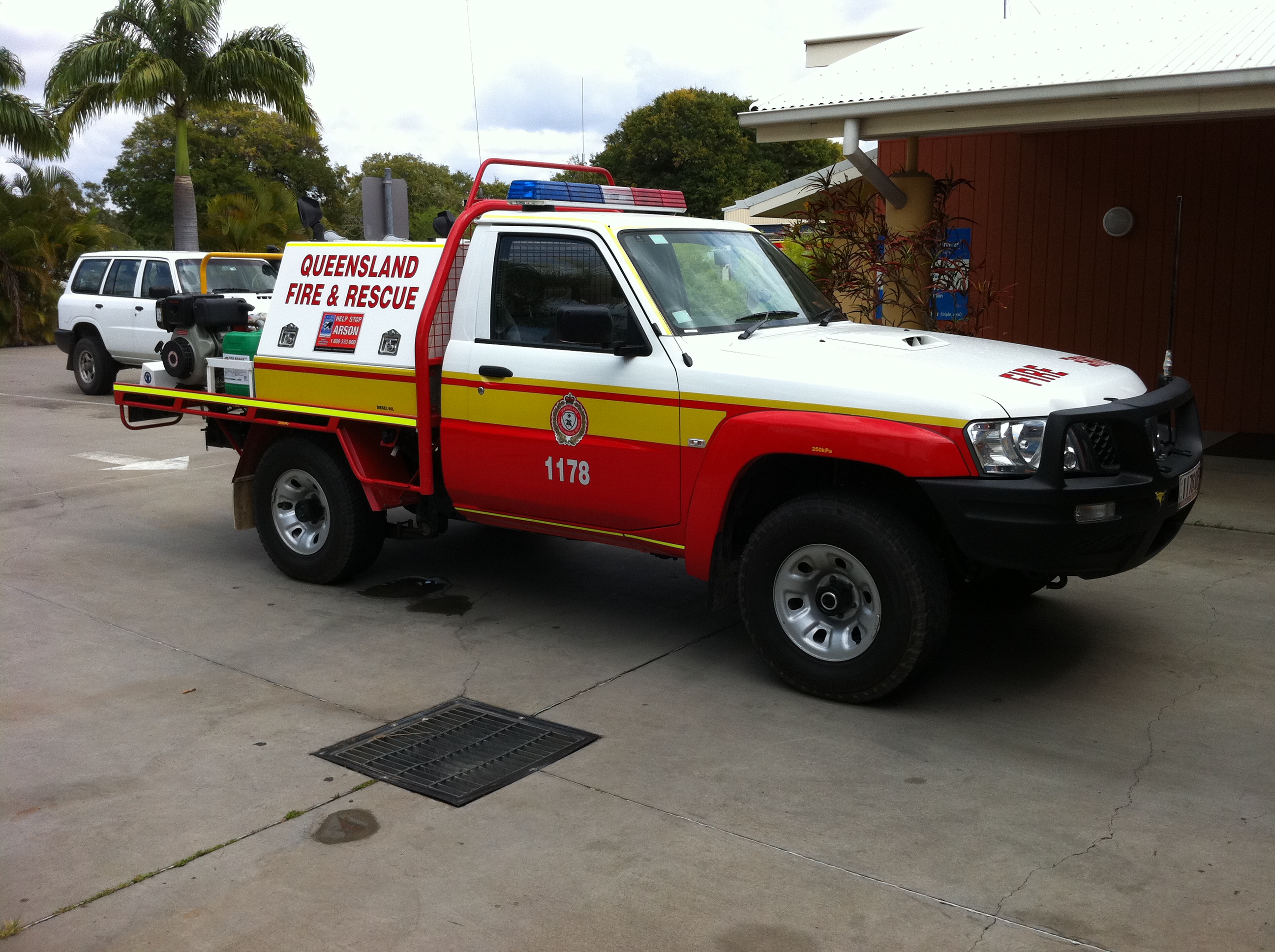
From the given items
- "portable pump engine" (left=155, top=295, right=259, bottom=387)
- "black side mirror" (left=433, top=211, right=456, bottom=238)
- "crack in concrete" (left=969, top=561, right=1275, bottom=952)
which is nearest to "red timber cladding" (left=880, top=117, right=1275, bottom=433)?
"crack in concrete" (left=969, top=561, right=1275, bottom=952)

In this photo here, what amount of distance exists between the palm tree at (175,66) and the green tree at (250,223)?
3.26m

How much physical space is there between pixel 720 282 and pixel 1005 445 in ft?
5.97

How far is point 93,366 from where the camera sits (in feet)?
54.9

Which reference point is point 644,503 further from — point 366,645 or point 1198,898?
point 1198,898

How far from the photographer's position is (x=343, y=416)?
6.59 m

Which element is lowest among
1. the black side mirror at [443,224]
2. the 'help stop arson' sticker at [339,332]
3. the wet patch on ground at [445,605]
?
the wet patch on ground at [445,605]

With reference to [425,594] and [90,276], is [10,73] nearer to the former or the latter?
[90,276]

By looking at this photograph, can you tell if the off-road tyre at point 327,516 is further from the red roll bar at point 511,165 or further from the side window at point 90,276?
the side window at point 90,276

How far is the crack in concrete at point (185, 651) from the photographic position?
525 centimetres

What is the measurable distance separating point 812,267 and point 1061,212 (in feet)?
10.6

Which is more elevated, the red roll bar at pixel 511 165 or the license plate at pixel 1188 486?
the red roll bar at pixel 511 165

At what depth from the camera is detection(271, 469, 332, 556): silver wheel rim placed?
704 centimetres

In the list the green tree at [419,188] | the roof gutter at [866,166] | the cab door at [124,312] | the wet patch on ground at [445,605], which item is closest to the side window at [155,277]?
the cab door at [124,312]

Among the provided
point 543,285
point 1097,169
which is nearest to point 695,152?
point 1097,169
